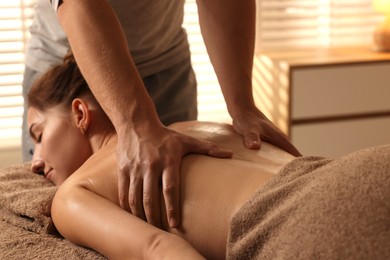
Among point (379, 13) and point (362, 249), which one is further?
point (379, 13)

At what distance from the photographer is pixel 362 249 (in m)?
1.12

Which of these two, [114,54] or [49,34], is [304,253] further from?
[49,34]

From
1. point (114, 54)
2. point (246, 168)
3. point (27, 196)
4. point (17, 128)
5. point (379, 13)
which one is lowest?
point (17, 128)

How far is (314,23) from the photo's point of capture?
4324mm

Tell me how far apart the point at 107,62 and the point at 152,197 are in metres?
0.35

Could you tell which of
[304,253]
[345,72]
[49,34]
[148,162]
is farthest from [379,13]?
[304,253]

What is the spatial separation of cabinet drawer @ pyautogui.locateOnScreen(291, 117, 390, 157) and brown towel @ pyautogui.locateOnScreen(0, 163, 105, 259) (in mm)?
2042

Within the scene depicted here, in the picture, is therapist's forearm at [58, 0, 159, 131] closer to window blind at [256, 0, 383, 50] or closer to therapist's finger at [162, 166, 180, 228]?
therapist's finger at [162, 166, 180, 228]

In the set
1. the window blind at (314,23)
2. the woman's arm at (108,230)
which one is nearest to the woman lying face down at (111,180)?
the woman's arm at (108,230)

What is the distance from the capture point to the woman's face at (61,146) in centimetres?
198

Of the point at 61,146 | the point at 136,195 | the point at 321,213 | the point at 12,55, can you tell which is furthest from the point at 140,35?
the point at 12,55

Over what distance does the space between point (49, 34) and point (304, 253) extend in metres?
1.41

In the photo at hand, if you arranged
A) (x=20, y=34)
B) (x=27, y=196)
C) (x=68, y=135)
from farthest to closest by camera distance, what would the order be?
(x=20, y=34)
(x=68, y=135)
(x=27, y=196)

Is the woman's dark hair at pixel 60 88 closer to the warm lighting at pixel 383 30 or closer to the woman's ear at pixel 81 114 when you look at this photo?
the woman's ear at pixel 81 114
